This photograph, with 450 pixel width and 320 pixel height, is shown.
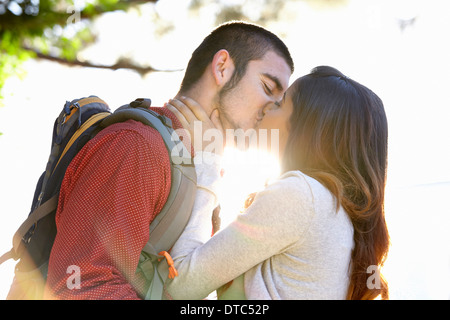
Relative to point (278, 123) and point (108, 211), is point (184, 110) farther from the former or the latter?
point (108, 211)

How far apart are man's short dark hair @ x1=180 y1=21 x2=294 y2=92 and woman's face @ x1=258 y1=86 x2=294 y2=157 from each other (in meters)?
0.32

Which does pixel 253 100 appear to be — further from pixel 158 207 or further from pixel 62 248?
pixel 62 248

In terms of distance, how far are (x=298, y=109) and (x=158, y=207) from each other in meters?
0.82

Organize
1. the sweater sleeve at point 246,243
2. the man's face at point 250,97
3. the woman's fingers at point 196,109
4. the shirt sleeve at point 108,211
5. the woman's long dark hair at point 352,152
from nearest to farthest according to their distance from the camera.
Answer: the shirt sleeve at point 108,211 → the sweater sleeve at point 246,243 → the woman's long dark hair at point 352,152 → the woman's fingers at point 196,109 → the man's face at point 250,97

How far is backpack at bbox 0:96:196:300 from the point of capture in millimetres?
1705

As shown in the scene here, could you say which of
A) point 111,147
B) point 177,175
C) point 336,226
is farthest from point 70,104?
point 336,226

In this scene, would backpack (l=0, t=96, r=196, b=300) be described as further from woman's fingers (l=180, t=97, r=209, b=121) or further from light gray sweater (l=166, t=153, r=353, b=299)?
woman's fingers (l=180, t=97, r=209, b=121)

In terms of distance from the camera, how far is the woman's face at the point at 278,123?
84.4 inches

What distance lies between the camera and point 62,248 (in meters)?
1.55

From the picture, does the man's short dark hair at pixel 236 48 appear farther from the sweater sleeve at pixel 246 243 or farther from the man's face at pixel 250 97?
the sweater sleeve at pixel 246 243

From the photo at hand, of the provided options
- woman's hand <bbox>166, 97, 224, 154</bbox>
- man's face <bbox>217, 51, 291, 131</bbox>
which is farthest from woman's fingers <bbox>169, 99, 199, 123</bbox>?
man's face <bbox>217, 51, 291, 131</bbox>

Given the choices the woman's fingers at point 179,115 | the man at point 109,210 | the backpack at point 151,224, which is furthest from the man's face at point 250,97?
the man at point 109,210

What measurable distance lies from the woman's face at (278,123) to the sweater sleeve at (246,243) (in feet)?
1.64

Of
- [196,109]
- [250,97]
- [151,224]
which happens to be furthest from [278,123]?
[151,224]
